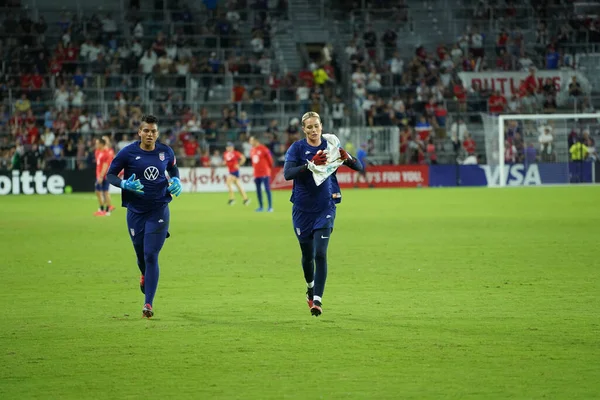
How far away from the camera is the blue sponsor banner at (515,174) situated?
44312 millimetres

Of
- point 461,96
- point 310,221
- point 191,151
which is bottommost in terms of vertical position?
point 191,151

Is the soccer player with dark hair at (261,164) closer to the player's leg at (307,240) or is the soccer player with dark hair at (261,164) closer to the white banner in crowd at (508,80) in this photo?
the white banner in crowd at (508,80)

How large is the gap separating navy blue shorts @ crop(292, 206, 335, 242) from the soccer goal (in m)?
33.5

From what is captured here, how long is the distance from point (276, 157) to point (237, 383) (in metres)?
36.8

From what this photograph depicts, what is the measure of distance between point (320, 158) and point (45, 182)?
1346 inches

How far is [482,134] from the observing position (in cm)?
4672

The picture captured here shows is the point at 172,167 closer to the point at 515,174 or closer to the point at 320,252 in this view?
the point at 320,252

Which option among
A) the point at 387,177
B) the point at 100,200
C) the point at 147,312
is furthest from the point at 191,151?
the point at 147,312

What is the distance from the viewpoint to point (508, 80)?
48.6m

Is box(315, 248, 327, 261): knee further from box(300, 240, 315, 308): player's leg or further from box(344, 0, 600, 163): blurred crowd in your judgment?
box(344, 0, 600, 163): blurred crowd

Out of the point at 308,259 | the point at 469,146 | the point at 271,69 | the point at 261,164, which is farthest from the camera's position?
the point at 271,69

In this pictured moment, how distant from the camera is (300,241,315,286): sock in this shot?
1136cm

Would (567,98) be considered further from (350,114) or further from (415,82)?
(350,114)

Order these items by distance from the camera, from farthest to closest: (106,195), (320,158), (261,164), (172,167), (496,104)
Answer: (496,104)
(261,164)
(106,195)
(172,167)
(320,158)
